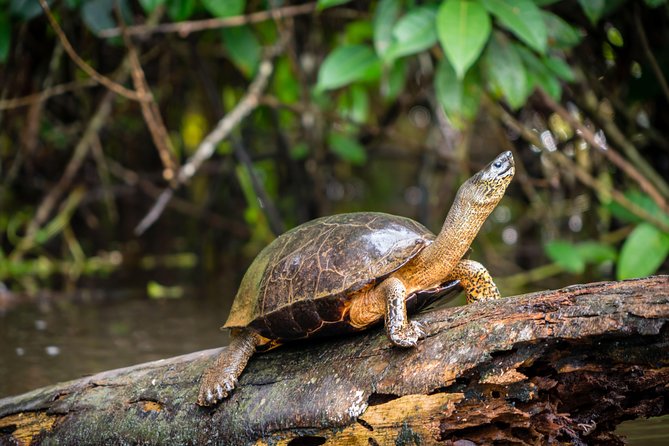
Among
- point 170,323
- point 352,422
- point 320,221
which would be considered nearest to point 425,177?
point 170,323

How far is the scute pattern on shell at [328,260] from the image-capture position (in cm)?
297

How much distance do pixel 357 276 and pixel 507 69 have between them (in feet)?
6.74

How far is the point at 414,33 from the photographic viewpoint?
423 centimetres

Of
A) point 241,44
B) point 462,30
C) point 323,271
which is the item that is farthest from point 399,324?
point 241,44

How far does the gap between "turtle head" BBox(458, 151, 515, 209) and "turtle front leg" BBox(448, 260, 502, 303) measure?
255mm

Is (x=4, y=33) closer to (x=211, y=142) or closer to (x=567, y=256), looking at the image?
(x=211, y=142)

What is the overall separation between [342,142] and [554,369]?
4954 millimetres

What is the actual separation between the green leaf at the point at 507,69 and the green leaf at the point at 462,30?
500 millimetres

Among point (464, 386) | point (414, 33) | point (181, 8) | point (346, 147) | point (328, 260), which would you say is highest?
point (181, 8)

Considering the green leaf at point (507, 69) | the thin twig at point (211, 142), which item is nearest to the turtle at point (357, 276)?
the green leaf at point (507, 69)

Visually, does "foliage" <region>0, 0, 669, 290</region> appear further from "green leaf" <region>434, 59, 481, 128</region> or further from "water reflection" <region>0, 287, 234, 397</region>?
"water reflection" <region>0, 287, 234, 397</region>

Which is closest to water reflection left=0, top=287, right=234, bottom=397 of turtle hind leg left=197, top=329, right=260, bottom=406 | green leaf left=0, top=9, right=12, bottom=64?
turtle hind leg left=197, top=329, right=260, bottom=406

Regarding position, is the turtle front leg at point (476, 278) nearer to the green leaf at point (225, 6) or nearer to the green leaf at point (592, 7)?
the green leaf at point (592, 7)

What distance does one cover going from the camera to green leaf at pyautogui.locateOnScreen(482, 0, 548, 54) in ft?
13.1
